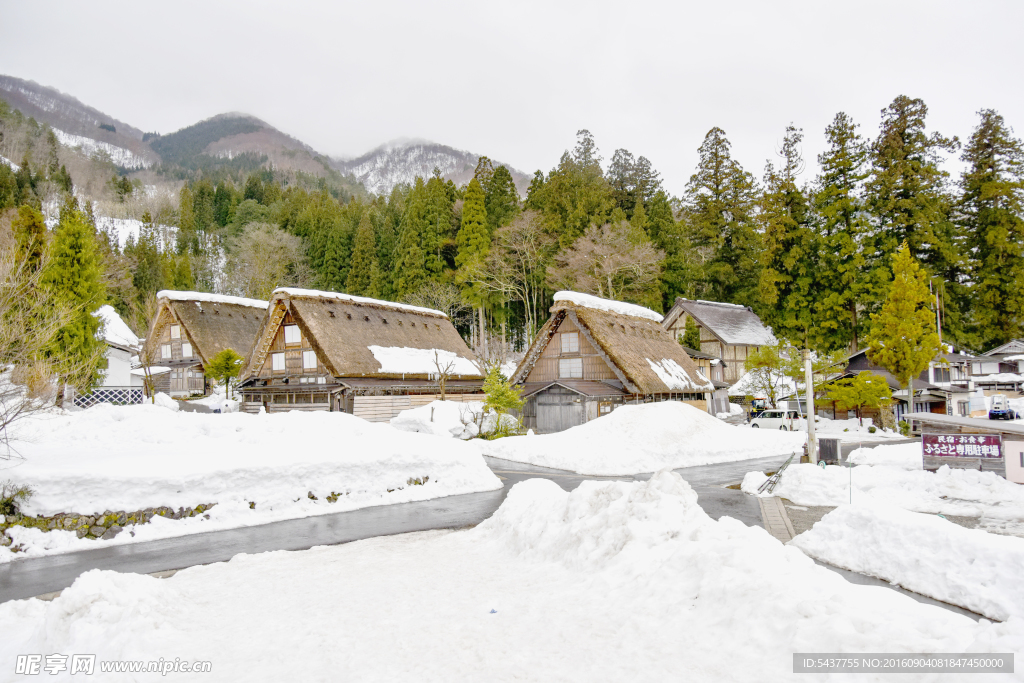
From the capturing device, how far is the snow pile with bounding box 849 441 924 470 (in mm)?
14827

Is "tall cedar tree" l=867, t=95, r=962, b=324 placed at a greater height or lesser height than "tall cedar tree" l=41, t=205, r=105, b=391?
greater

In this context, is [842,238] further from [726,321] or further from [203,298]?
[203,298]

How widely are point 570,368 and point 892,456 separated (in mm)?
14487

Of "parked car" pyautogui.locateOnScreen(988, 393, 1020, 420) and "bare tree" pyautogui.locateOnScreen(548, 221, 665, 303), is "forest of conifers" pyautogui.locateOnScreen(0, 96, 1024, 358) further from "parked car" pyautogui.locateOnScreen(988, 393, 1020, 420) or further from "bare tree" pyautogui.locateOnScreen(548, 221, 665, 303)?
"parked car" pyautogui.locateOnScreen(988, 393, 1020, 420)

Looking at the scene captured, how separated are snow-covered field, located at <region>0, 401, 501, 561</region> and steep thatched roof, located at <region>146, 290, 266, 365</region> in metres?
20.9

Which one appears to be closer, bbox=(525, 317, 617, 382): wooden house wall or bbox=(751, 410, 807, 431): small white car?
bbox=(525, 317, 617, 382): wooden house wall

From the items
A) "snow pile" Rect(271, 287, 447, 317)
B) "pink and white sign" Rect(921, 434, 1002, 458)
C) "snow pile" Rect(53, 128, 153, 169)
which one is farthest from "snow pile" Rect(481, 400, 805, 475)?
"snow pile" Rect(53, 128, 153, 169)

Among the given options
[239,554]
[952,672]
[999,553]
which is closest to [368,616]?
[239,554]

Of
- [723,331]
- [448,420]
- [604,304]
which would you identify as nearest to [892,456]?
[448,420]

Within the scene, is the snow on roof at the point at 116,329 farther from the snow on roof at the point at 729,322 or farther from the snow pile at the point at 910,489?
the snow pile at the point at 910,489

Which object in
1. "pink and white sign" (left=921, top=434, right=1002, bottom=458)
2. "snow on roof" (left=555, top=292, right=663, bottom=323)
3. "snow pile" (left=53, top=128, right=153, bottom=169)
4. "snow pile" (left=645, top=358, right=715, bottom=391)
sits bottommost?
"pink and white sign" (left=921, top=434, right=1002, bottom=458)

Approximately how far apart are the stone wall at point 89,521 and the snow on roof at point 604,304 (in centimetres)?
2033

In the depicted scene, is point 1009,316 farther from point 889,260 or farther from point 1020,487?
point 1020,487

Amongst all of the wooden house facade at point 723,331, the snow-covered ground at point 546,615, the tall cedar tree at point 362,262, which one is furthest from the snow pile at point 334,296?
the snow-covered ground at point 546,615
